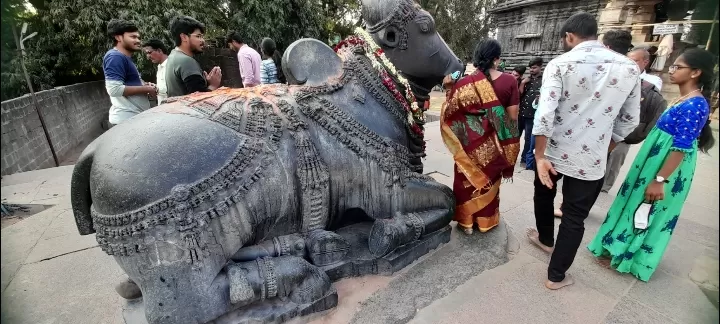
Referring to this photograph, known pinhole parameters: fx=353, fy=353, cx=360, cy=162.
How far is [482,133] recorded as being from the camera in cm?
265

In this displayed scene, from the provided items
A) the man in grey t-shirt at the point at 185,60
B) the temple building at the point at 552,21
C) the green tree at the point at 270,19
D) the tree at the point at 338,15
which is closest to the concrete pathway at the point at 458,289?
the man in grey t-shirt at the point at 185,60

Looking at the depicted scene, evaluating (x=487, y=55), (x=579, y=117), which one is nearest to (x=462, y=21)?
(x=487, y=55)

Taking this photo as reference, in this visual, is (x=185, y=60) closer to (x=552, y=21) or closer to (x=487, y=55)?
(x=487, y=55)

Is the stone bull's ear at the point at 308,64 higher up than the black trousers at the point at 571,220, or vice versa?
the stone bull's ear at the point at 308,64

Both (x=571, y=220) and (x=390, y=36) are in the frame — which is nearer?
(x=571, y=220)

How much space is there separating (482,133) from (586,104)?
70 cm

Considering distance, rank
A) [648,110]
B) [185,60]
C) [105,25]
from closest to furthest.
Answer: [185,60] → [648,110] → [105,25]

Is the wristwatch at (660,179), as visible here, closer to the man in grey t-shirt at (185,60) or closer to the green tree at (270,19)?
the man in grey t-shirt at (185,60)

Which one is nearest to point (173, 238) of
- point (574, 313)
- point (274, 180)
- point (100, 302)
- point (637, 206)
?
point (274, 180)

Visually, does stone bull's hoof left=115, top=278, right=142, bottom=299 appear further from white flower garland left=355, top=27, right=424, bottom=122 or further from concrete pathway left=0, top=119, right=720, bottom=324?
white flower garland left=355, top=27, right=424, bottom=122

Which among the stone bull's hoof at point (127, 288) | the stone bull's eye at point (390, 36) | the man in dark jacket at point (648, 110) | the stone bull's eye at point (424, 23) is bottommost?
the stone bull's hoof at point (127, 288)

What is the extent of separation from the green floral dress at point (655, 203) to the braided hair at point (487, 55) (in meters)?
1.11

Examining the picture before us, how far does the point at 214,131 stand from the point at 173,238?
54 cm

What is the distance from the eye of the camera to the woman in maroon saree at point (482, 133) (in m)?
2.55
